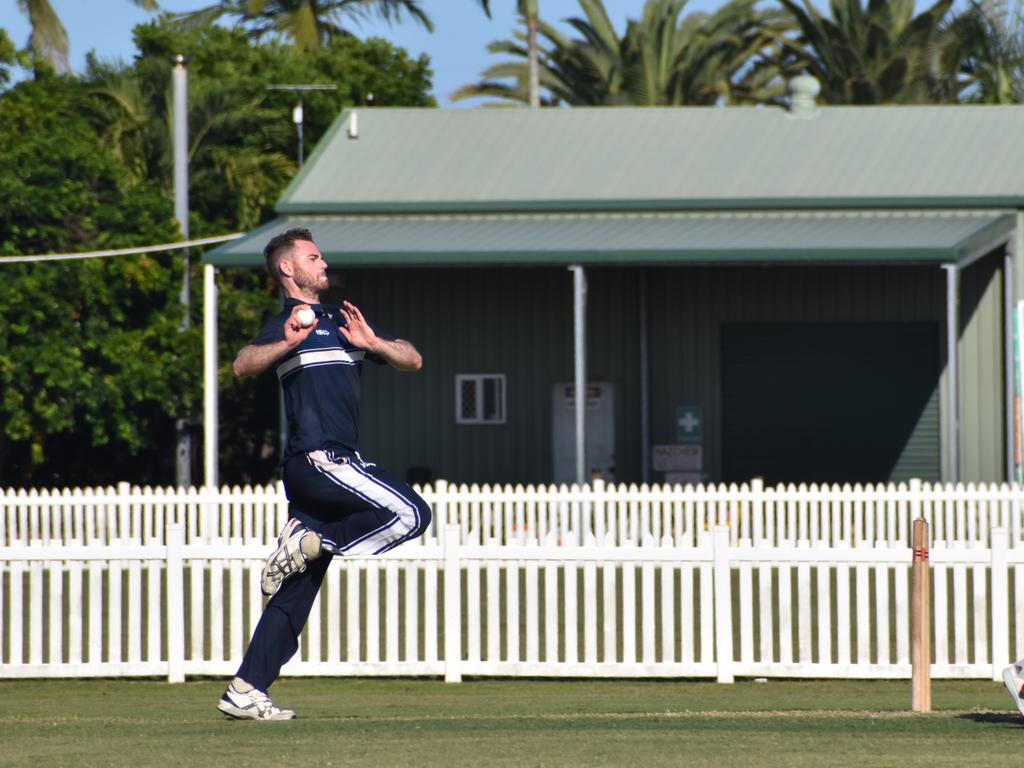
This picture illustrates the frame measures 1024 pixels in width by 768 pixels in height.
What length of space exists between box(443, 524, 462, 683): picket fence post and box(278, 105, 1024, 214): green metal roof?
16212mm

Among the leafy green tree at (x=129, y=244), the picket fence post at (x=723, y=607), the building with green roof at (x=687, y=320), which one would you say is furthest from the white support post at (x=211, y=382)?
the picket fence post at (x=723, y=607)

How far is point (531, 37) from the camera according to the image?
1682 inches

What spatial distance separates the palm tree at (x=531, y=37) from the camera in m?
41.7

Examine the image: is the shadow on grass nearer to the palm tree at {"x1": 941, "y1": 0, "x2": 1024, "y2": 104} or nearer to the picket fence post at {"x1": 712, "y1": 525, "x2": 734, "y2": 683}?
the picket fence post at {"x1": 712, "y1": 525, "x2": 734, "y2": 683}

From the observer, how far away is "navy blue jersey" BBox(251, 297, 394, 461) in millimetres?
6922

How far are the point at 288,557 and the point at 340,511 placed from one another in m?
0.26

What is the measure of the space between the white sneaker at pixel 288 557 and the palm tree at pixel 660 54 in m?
36.8

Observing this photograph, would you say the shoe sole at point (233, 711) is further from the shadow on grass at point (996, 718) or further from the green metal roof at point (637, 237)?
the green metal roof at point (637, 237)

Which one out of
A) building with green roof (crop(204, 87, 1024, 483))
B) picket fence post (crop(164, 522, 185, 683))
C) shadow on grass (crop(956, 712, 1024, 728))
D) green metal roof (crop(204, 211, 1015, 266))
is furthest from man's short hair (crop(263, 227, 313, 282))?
building with green roof (crop(204, 87, 1024, 483))

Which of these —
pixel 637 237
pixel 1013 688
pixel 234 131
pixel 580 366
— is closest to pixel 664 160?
pixel 637 237

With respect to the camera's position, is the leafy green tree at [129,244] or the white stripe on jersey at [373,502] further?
the leafy green tree at [129,244]

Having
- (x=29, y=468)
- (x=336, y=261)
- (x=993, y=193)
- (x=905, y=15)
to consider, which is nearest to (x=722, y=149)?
(x=993, y=193)

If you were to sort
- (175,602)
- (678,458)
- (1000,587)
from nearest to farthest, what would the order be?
1. (1000,587)
2. (175,602)
3. (678,458)

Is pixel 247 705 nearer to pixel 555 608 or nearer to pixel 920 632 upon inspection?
pixel 920 632
